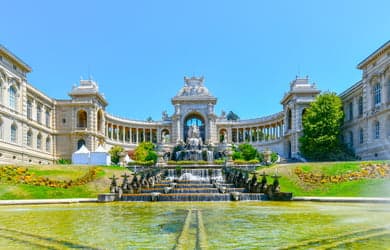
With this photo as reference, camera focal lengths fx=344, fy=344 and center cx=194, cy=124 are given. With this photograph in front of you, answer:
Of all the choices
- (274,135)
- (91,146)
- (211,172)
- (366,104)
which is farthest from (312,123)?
(91,146)

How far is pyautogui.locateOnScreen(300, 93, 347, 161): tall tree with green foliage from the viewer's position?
55875 mm

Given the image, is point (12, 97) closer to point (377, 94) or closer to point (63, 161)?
point (63, 161)

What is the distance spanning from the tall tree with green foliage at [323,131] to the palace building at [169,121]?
3985 mm

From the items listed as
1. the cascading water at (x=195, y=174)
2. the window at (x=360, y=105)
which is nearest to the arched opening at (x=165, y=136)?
the window at (x=360, y=105)

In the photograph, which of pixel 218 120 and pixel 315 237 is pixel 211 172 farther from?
pixel 218 120

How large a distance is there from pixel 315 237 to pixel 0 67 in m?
53.5

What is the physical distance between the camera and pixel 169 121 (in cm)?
9488

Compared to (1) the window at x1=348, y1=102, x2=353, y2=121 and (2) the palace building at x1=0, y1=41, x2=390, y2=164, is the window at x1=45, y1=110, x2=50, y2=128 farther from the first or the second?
(1) the window at x1=348, y1=102, x2=353, y2=121

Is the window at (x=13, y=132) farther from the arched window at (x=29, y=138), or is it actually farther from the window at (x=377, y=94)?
the window at (x=377, y=94)

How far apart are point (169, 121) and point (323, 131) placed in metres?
47.6

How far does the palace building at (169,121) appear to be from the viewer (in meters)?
51.3

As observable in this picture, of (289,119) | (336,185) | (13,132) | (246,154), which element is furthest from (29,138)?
(289,119)

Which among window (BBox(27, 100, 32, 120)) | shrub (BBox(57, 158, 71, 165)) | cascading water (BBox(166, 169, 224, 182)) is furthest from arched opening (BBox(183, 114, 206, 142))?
cascading water (BBox(166, 169, 224, 182))

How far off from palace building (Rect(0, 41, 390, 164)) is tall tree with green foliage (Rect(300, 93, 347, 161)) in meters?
3.99
